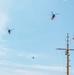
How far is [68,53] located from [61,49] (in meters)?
1.66

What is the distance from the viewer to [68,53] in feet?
206

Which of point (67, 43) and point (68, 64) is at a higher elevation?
point (67, 43)

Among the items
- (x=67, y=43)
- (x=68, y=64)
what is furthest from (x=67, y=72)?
(x=67, y=43)

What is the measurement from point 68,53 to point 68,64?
2.22 m

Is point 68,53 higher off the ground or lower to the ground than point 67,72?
higher

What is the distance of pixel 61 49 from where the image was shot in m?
63.2

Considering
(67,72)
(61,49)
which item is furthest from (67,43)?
(67,72)

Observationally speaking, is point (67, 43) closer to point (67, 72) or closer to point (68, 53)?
point (68, 53)

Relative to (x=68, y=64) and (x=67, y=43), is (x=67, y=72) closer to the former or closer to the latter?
(x=68, y=64)

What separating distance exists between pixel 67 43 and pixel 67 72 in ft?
19.3

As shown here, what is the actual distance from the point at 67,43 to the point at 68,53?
2030mm

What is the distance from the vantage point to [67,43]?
62875mm

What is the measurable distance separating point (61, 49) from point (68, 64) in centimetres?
337

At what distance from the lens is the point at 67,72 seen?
61438 mm
